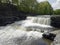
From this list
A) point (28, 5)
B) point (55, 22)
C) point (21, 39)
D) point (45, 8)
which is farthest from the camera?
point (45, 8)

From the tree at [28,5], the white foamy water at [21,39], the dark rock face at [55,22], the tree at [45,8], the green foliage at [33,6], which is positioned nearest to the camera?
the white foamy water at [21,39]

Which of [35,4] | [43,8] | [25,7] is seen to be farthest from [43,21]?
[43,8]

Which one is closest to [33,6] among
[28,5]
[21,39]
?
[28,5]

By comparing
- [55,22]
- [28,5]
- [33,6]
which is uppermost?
[28,5]

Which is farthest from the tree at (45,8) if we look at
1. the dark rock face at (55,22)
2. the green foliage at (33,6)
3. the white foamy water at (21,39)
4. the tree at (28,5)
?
the white foamy water at (21,39)

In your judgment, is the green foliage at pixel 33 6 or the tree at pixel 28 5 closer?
the green foliage at pixel 33 6

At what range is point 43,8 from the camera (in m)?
54.9

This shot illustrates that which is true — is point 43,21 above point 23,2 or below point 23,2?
below

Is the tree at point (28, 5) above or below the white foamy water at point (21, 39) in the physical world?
above

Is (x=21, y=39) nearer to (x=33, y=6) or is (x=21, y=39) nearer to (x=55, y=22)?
(x=55, y=22)

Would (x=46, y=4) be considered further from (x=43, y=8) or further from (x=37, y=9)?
(x=37, y=9)

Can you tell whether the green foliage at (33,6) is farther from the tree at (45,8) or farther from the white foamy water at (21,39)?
the white foamy water at (21,39)

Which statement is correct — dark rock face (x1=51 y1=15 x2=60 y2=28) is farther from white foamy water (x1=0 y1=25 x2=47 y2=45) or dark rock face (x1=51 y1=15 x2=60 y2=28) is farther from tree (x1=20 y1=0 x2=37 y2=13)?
tree (x1=20 y1=0 x2=37 y2=13)

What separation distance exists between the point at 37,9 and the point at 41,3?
541cm
